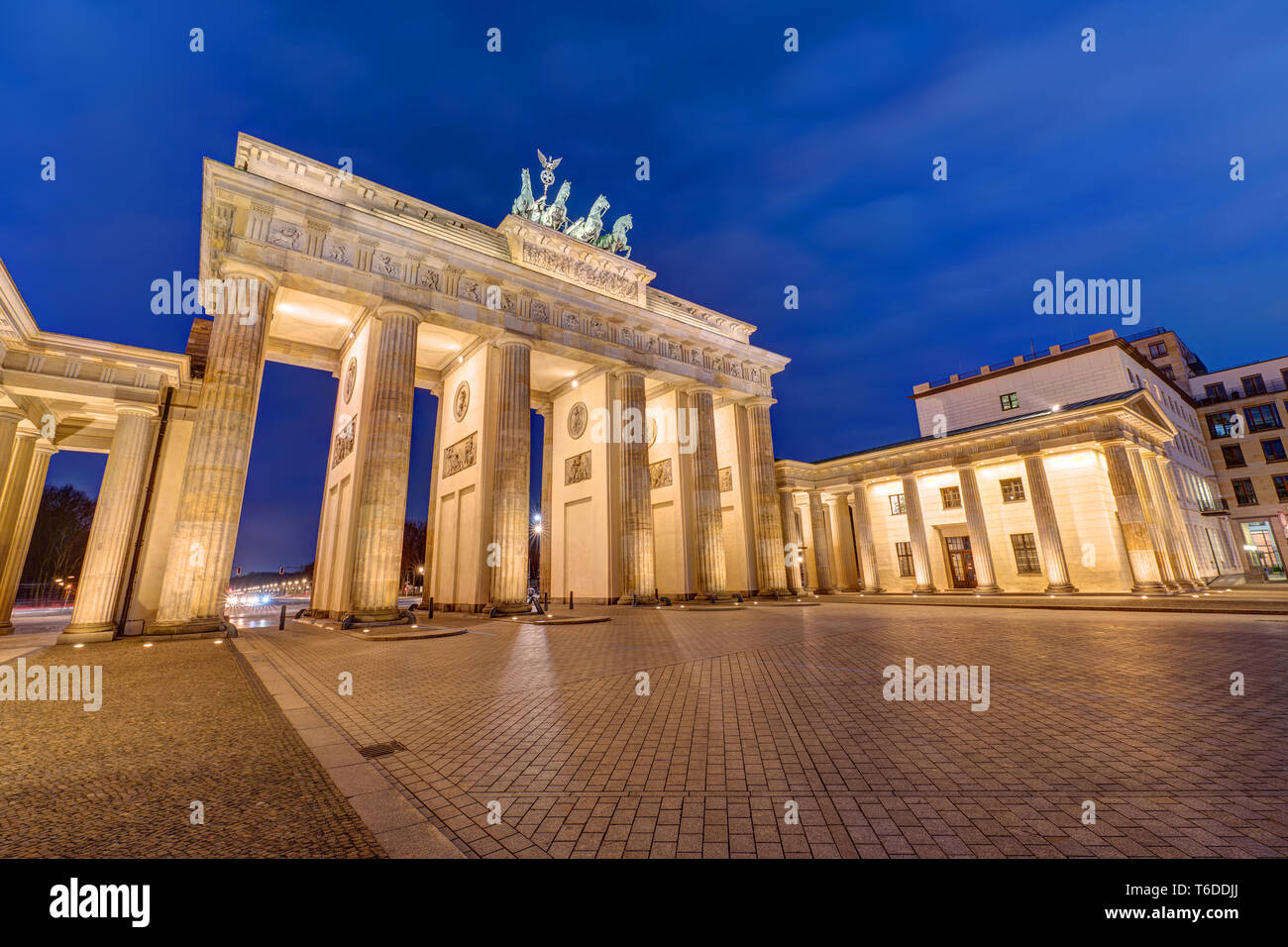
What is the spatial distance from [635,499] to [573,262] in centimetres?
1232

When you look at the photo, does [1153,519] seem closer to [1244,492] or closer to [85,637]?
[1244,492]

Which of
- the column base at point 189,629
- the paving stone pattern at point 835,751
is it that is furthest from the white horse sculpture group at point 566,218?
the paving stone pattern at point 835,751

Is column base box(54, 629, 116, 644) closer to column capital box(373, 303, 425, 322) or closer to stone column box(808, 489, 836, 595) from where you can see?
column capital box(373, 303, 425, 322)

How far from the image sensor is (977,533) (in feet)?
97.5

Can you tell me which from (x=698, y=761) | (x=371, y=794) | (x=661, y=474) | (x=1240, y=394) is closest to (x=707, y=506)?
(x=661, y=474)

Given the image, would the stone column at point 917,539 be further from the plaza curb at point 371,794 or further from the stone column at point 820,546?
the plaza curb at point 371,794

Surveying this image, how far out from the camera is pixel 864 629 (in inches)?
503

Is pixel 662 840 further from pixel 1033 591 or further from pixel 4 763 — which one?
pixel 1033 591

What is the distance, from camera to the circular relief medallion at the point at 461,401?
24266 millimetres

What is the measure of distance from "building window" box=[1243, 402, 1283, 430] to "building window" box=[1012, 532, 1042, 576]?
108 feet

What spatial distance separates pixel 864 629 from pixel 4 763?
14136 millimetres

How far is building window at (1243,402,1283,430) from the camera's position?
137ft

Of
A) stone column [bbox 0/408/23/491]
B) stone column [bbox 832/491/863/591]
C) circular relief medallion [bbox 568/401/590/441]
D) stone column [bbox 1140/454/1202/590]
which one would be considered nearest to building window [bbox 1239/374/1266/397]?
stone column [bbox 1140/454/1202/590]
